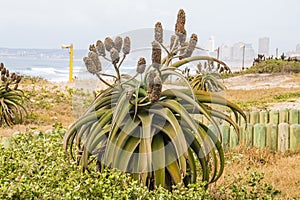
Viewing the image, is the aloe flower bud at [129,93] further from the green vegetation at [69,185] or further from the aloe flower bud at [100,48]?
the green vegetation at [69,185]

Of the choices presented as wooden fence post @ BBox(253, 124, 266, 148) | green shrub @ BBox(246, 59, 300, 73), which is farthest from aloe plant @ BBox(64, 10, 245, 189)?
green shrub @ BBox(246, 59, 300, 73)

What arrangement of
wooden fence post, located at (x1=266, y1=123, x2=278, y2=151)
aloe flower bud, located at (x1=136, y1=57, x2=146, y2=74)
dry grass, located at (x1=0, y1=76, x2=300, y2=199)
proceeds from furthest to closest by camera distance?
1. wooden fence post, located at (x1=266, y1=123, x2=278, y2=151)
2. dry grass, located at (x1=0, y1=76, x2=300, y2=199)
3. aloe flower bud, located at (x1=136, y1=57, x2=146, y2=74)

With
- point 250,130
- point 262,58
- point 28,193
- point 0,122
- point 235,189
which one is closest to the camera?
point 28,193

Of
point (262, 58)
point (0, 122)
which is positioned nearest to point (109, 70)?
point (0, 122)

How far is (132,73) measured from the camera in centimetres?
299

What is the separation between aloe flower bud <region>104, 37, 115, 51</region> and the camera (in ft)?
8.74

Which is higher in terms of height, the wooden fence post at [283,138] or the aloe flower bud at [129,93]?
the aloe flower bud at [129,93]

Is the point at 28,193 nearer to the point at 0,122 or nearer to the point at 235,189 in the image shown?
the point at 235,189

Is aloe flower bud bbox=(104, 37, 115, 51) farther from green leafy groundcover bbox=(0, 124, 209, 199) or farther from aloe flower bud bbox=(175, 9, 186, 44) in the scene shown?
green leafy groundcover bbox=(0, 124, 209, 199)

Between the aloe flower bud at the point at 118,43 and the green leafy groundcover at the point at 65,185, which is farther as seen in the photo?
the aloe flower bud at the point at 118,43

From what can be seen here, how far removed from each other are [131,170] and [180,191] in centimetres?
39

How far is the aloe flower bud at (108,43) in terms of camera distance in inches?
105

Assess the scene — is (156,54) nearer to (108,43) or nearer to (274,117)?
(108,43)

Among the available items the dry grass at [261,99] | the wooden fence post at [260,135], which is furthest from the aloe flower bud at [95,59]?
the dry grass at [261,99]
